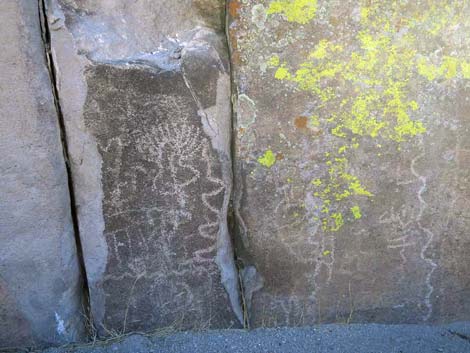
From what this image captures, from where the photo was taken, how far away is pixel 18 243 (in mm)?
1749

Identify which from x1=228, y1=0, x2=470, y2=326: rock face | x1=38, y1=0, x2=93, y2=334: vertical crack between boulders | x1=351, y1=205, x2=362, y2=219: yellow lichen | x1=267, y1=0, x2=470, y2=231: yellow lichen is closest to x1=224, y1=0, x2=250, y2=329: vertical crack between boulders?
x1=228, y1=0, x2=470, y2=326: rock face

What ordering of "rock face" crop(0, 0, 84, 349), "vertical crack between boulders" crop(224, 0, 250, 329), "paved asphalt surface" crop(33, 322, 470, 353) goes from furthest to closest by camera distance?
"paved asphalt surface" crop(33, 322, 470, 353)
"vertical crack between boulders" crop(224, 0, 250, 329)
"rock face" crop(0, 0, 84, 349)

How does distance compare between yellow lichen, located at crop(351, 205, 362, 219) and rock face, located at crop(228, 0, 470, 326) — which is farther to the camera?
yellow lichen, located at crop(351, 205, 362, 219)

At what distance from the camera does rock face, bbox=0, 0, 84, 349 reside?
1.61 meters

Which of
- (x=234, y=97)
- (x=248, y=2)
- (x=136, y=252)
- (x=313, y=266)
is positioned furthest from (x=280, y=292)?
(x=248, y=2)

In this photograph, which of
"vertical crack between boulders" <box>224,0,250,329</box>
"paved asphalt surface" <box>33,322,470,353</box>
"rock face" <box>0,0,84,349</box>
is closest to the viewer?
"rock face" <box>0,0,84,349</box>

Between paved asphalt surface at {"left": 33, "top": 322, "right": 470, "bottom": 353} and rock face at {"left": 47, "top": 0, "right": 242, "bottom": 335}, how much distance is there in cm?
7

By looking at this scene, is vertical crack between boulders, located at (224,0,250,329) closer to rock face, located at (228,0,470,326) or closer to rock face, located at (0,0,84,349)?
rock face, located at (228,0,470,326)

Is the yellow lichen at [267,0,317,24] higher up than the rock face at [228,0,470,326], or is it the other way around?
the yellow lichen at [267,0,317,24]

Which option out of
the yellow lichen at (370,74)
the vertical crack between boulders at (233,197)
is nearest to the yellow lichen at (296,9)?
the yellow lichen at (370,74)

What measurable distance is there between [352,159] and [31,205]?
4.03ft

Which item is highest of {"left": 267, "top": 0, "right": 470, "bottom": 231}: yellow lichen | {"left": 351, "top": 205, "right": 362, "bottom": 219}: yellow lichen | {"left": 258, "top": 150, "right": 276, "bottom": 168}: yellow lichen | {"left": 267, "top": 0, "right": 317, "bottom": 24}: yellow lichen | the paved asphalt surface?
{"left": 267, "top": 0, "right": 317, "bottom": 24}: yellow lichen

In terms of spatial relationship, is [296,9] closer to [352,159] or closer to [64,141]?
[352,159]

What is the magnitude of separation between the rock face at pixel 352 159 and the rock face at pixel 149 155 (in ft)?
0.36
